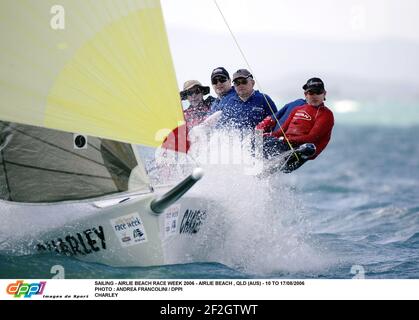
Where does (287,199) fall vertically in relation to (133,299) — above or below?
above

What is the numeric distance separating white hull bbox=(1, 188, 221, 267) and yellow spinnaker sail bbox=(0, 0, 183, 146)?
43 cm

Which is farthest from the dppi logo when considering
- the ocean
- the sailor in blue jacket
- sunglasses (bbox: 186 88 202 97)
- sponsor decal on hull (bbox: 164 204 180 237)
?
sunglasses (bbox: 186 88 202 97)

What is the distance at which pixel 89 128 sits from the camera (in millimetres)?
3912

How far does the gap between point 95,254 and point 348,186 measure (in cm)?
752

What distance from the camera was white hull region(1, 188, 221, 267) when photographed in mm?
4109

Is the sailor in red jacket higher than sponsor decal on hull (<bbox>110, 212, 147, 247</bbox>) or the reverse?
higher

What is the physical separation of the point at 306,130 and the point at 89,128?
5.04 feet

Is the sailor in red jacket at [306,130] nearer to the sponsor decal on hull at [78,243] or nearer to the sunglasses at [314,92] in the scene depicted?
the sunglasses at [314,92]

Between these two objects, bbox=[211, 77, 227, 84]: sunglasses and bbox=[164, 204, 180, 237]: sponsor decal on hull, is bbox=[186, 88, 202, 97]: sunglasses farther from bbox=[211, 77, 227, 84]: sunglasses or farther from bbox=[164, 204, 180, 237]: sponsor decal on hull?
bbox=[164, 204, 180, 237]: sponsor decal on hull

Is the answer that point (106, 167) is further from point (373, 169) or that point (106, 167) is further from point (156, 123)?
point (373, 169)

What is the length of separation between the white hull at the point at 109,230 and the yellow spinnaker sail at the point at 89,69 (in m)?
0.43

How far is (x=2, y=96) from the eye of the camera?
3908mm

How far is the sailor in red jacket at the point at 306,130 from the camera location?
16.0ft
